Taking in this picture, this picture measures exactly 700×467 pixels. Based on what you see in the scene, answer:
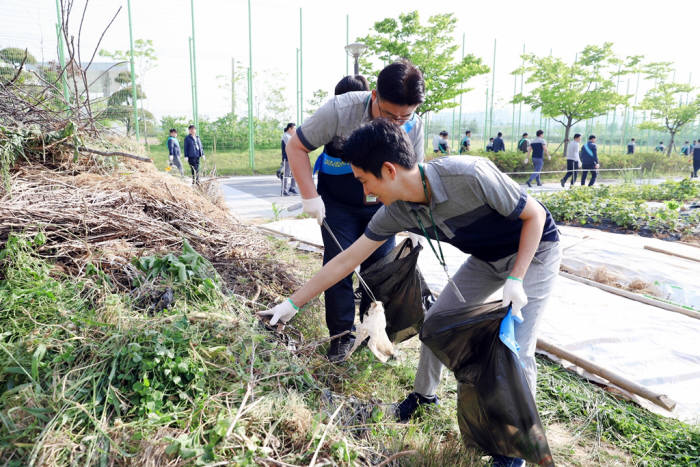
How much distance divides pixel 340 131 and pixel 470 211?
85 centimetres

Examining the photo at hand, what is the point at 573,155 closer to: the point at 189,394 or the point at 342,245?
the point at 342,245

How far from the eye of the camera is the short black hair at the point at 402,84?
2.02 metres

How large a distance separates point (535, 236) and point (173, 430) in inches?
56.7

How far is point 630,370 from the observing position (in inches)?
104

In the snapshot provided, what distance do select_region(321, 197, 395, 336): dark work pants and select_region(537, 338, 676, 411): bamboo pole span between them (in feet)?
4.12

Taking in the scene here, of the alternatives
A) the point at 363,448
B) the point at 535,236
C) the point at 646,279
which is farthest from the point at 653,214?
the point at 363,448

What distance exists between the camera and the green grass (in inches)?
56.3

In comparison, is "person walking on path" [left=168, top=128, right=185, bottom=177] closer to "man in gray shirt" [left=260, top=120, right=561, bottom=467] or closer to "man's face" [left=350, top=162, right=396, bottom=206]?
"man in gray shirt" [left=260, top=120, right=561, bottom=467]

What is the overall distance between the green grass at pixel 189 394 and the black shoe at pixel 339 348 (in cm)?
8

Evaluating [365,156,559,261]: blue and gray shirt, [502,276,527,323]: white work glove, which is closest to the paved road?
[365,156,559,261]: blue and gray shirt

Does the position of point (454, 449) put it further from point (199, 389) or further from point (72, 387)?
point (72, 387)

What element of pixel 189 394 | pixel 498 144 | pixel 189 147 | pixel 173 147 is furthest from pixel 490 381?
pixel 498 144

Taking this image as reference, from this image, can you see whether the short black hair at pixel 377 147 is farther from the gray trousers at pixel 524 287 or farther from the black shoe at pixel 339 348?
the black shoe at pixel 339 348

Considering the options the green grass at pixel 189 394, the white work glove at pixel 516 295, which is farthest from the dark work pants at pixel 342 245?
the white work glove at pixel 516 295
